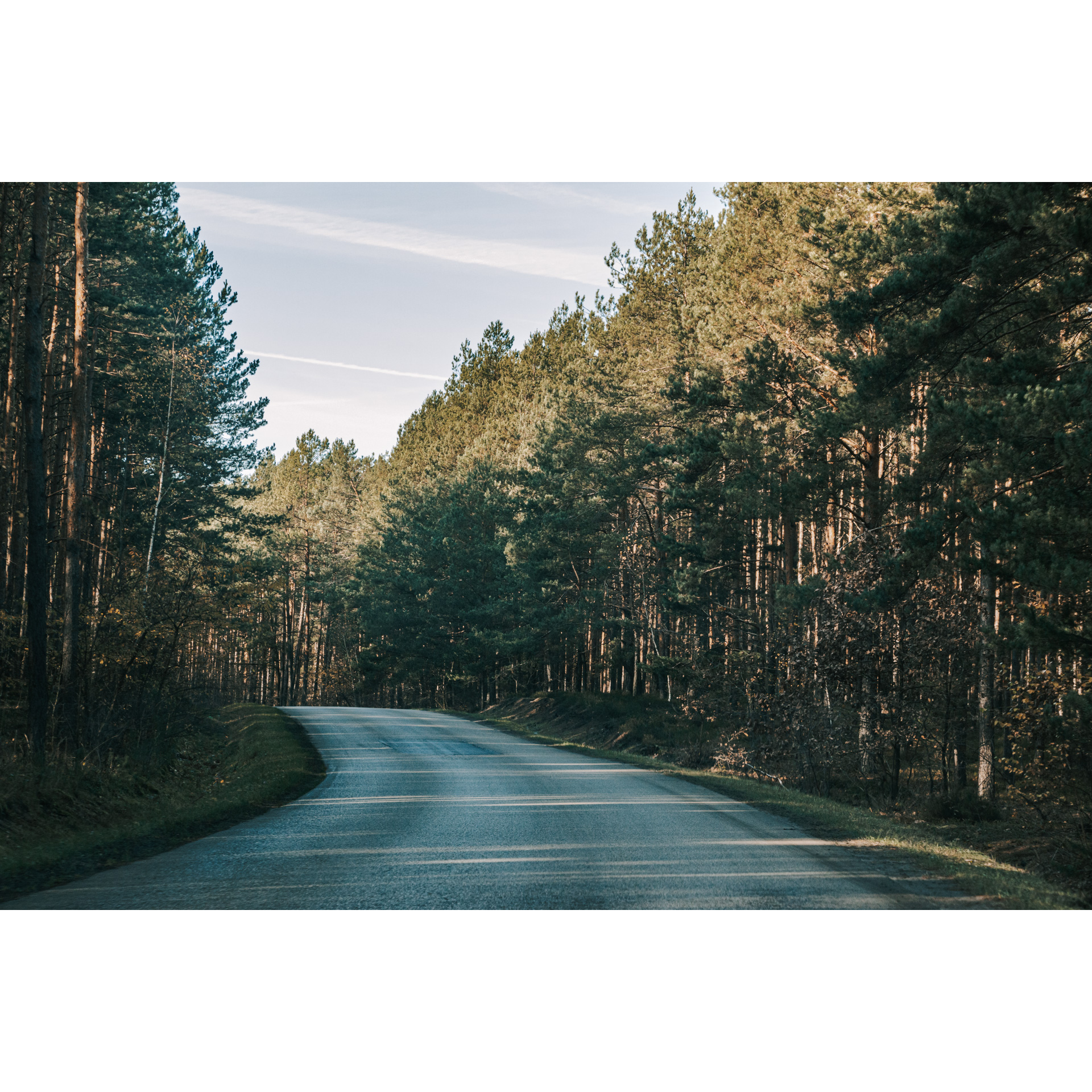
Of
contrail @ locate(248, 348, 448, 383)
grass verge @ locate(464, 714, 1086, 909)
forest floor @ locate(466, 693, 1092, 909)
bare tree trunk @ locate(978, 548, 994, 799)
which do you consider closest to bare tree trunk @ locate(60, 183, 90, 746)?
contrail @ locate(248, 348, 448, 383)

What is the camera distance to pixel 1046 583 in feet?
35.6

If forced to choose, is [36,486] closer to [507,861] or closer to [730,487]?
[507,861]

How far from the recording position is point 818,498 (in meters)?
21.2

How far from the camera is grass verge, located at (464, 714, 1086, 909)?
7.29 m

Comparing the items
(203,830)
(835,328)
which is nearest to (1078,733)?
(835,328)

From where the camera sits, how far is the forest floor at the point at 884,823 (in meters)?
8.00

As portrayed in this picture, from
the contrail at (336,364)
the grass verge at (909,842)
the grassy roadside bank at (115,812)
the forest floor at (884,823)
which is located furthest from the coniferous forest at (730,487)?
the contrail at (336,364)

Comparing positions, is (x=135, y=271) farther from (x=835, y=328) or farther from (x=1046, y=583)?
(x=1046, y=583)

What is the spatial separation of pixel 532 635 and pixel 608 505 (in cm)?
856

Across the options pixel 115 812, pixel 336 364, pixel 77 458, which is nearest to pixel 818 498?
pixel 336 364

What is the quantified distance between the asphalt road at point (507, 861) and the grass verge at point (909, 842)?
0.31 meters

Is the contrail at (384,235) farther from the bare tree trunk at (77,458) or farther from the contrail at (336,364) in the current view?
the bare tree trunk at (77,458)

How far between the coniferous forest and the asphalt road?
3804mm
